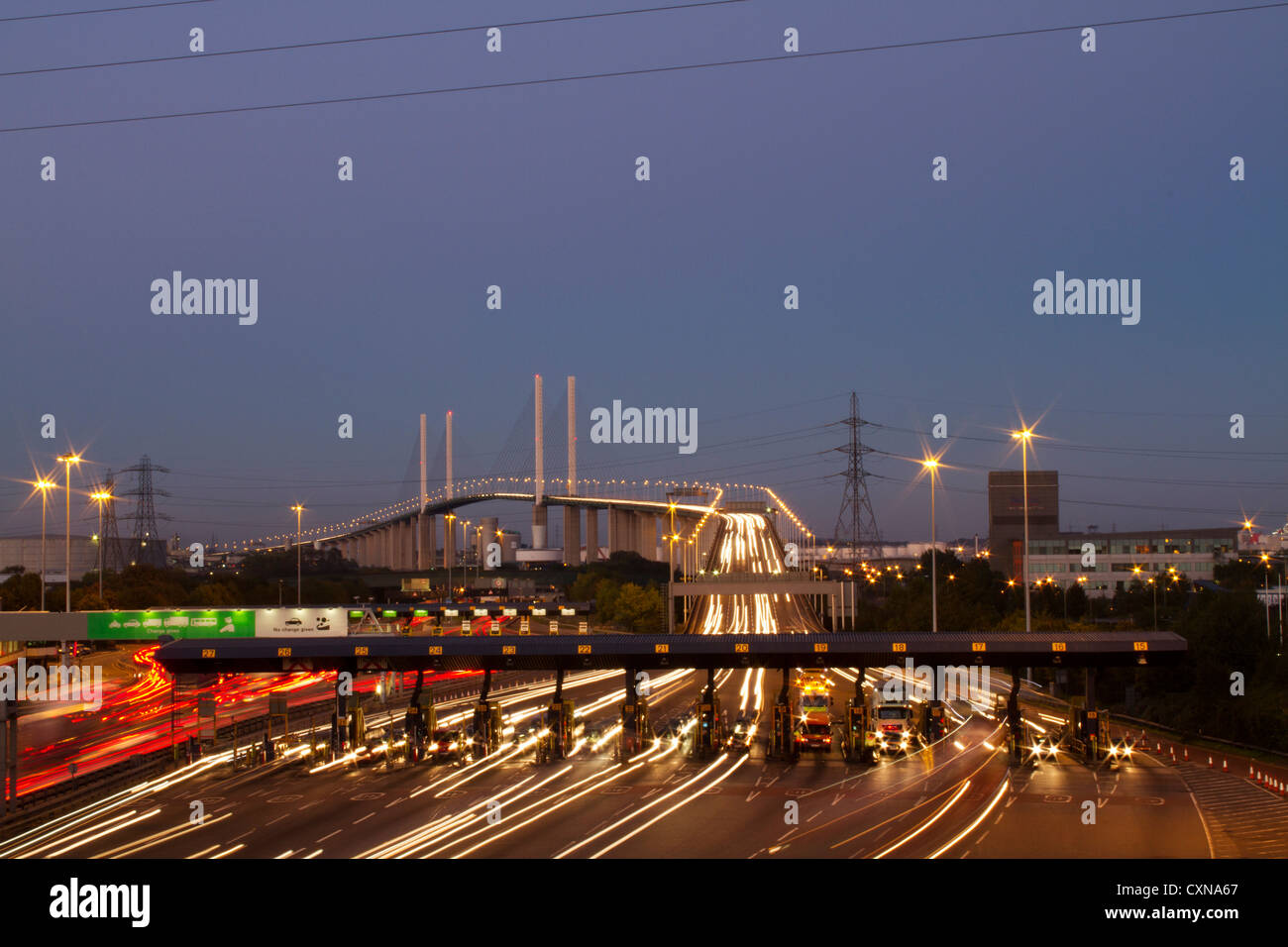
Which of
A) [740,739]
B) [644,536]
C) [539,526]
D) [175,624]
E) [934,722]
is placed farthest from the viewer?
[539,526]

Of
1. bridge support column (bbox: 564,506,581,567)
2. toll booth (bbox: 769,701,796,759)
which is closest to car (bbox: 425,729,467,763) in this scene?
toll booth (bbox: 769,701,796,759)

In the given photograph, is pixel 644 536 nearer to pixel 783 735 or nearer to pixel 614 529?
pixel 614 529

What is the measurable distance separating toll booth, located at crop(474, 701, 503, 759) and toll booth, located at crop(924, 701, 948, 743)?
13.6 meters

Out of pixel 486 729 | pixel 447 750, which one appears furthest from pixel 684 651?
pixel 447 750

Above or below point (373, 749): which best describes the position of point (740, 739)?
below

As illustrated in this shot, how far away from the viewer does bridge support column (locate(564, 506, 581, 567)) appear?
459 ft

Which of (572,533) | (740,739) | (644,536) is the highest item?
(572,533)

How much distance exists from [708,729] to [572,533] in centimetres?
10886

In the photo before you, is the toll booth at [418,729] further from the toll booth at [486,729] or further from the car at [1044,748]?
the car at [1044,748]

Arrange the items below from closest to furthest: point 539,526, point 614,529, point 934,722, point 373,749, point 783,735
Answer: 1. point 783,735
2. point 373,749
3. point 934,722
4. point 614,529
5. point 539,526

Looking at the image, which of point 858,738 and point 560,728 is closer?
point 858,738

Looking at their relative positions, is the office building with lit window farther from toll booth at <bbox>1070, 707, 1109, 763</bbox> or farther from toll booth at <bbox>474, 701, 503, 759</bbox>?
toll booth at <bbox>474, 701, 503, 759</bbox>

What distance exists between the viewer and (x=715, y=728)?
33.4 m

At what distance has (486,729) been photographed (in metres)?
33.1
